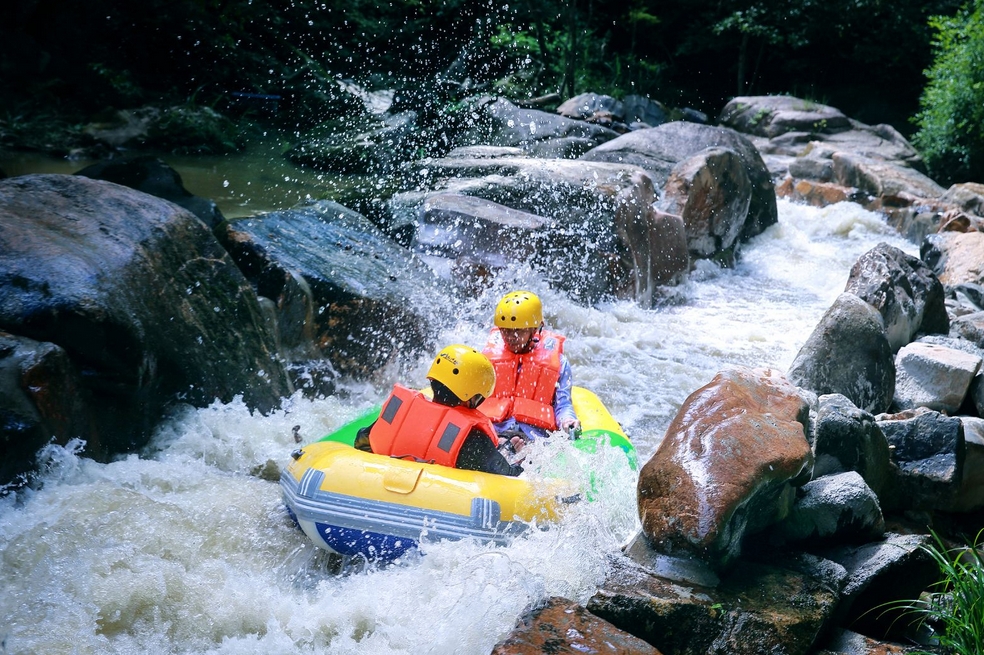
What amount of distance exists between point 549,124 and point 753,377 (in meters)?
9.38

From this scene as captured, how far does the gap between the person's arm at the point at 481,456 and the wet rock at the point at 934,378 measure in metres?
3.37

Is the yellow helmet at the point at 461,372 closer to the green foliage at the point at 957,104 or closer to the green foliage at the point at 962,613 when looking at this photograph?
the green foliage at the point at 962,613

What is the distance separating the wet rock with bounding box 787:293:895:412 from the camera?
5680 mm

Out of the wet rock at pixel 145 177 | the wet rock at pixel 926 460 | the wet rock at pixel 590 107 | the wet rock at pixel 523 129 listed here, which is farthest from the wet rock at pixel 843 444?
the wet rock at pixel 590 107

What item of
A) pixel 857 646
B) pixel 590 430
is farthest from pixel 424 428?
pixel 857 646

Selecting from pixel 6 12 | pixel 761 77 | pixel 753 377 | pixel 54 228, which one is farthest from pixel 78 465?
pixel 761 77

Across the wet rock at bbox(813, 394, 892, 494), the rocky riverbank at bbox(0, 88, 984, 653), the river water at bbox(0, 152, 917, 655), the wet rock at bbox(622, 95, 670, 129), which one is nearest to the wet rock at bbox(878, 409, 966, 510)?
the rocky riverbank at bbox(0, 88, 984, 653)

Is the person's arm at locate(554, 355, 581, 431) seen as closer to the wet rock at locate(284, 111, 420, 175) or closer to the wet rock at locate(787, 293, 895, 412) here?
the wet rock at locate(787, 293, 895, 412)

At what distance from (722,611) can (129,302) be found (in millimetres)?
3728

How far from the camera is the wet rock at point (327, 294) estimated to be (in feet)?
20.9

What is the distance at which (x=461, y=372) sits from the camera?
4031mm

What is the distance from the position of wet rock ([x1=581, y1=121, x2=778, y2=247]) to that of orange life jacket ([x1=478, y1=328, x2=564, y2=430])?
6830 millimetres

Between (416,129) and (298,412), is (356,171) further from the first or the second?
(298,412)

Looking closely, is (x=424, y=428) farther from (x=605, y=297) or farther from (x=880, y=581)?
(x=605, y=297)
